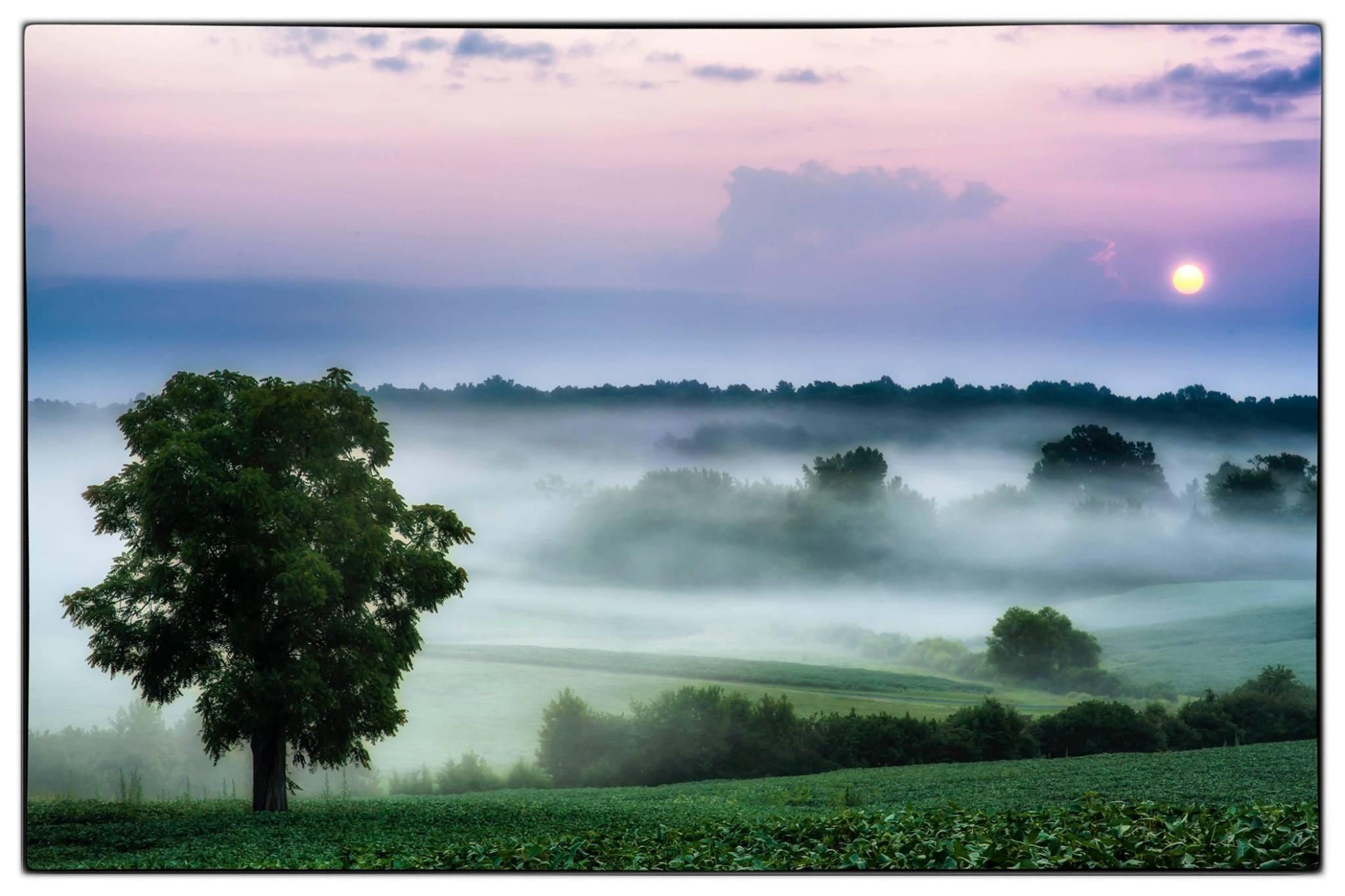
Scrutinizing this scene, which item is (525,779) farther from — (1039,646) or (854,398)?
(1039,646)

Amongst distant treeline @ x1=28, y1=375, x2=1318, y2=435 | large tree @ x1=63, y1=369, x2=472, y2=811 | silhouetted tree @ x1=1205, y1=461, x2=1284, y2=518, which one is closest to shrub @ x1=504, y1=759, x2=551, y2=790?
large tree @ x1=63, y1=369, x2=472, y2=811

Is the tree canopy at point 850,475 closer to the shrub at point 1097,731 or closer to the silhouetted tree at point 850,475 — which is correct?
the silhouetted tree at point 850,475

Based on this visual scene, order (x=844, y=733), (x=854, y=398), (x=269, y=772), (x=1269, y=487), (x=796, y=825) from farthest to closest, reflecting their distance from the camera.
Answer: (x=844, y=733) < (x=854, y=398) < (x=1269, y=487) < (x=269, y=772) < (x=796, y=825)

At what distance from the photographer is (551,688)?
8.88 metres

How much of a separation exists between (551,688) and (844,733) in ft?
7.68

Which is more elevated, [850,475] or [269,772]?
[850,475]

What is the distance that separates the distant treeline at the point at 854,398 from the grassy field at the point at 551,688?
6.16 feet

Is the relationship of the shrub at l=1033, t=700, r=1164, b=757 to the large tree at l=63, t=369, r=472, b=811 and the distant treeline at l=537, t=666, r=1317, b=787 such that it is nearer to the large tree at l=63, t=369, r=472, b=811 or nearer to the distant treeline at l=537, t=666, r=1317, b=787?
the distant treeline at l=537, t=666, r=1317, b=787

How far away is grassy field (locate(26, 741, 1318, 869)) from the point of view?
7715 mm

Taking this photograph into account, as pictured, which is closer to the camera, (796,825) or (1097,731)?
(796,825)

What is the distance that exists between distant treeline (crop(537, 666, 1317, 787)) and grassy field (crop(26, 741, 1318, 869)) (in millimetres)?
159

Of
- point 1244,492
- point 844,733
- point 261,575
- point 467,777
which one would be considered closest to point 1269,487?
point 1244,492

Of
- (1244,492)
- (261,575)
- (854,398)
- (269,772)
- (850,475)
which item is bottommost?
(269,772)

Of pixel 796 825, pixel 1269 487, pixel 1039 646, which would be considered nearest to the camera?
pixel 796 825
